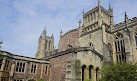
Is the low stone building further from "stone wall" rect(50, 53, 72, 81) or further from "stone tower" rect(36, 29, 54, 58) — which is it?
"stone tower" rect(36, 29, 54, 58)

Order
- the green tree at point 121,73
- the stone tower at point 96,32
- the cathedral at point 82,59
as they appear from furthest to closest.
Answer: the stone tower at point 96,32
the cathedral at point 82,59
the green tree at point 121,73

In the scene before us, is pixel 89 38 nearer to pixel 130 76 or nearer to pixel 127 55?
Result: pixel 127 55

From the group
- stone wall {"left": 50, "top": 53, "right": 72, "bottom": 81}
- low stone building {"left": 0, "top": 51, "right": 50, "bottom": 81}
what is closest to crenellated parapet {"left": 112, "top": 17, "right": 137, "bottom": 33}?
stone wall {"left": 50, "top": 53, "right": 72, "bottom": 81}

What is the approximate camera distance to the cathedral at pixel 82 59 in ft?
61.5

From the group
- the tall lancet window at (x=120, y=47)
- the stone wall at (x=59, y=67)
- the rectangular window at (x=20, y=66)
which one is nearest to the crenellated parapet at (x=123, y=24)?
the tall lancet window at (x=120, y=47)

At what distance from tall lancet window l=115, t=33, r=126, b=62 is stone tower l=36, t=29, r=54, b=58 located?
3645cm

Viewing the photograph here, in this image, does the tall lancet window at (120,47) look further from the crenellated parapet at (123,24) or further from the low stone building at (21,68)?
the low stone building at (21,68)

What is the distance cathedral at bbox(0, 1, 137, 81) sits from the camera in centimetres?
1873

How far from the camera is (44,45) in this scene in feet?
192

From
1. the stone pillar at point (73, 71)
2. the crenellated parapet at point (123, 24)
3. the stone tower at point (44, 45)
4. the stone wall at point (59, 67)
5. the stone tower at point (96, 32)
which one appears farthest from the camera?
the stone tower at point (44, 45)

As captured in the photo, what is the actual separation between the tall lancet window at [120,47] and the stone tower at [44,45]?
36.5 metres

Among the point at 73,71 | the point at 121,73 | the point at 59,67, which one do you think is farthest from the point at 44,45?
the point at 121,73

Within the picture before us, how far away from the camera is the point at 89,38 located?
1100 inches

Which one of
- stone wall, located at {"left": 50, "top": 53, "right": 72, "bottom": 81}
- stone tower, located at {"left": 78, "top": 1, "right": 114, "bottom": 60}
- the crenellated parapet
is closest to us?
stone wall, located at {"left": 50, "top": 53, "right": 72, "bottom": 81}
